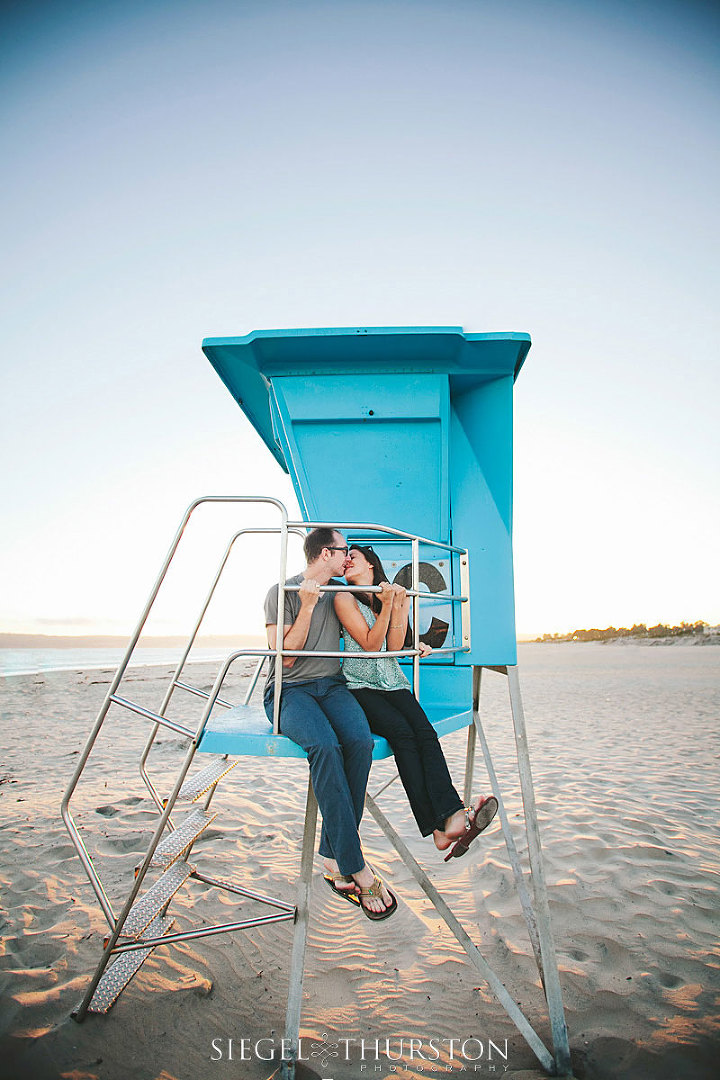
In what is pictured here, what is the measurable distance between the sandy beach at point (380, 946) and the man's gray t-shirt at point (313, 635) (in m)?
1.51

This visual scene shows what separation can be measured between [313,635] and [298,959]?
4.29 feet

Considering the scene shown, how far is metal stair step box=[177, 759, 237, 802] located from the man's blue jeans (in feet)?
1.69

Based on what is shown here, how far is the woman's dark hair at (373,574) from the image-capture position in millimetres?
2844

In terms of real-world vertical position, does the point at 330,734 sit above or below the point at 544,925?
above

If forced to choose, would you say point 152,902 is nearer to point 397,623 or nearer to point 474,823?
point 474,823

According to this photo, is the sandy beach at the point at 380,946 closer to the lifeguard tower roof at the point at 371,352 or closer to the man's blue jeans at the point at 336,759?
the man's blue jeans at the point at 336,759

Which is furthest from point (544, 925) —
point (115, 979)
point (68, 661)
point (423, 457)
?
point (68, 661)

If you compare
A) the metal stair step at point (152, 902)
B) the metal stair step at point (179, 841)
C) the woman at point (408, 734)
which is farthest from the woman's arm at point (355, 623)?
the metal stair step at point (152, 902)

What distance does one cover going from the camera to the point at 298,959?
2.21 meters

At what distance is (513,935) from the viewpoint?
3.11m

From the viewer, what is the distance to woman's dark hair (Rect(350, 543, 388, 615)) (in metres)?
2.84

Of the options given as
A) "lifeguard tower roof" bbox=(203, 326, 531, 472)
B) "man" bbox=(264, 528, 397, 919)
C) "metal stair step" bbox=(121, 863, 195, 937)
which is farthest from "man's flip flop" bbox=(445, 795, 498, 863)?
"lifeguard tower roof" bbox=(203, 326, 531, 472)

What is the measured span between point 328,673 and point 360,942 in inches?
66.5

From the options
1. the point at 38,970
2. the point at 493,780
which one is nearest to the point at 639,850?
the point at 493,780
